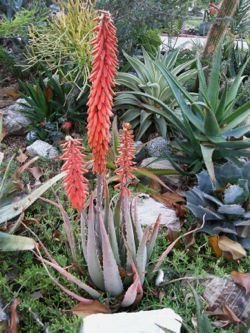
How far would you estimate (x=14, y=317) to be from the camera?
171cm

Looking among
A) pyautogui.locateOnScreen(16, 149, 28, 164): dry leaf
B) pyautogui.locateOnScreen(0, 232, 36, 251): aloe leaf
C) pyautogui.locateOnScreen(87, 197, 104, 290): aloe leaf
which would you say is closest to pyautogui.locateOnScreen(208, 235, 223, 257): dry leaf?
pyautogui.locateOnScreen(87, 197, 104, 290): aloe leaf

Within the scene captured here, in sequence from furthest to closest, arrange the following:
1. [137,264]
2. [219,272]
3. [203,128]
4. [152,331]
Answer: [203,128], [219,272], [137,264], [152,331]

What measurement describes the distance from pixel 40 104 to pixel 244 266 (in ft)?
6.57

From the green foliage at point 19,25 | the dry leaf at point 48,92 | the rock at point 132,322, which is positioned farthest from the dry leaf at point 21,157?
the rock at point 132,322

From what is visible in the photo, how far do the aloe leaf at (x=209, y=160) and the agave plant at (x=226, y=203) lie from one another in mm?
27

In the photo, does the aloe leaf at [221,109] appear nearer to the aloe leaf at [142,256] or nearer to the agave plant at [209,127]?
the agave plant at [209,127]

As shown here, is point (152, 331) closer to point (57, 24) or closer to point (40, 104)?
point (40, 104)

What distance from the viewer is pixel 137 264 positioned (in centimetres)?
172

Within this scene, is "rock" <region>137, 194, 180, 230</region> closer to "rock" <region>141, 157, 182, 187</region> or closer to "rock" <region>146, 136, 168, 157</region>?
"rock" <region>141, 157, 182, 187</region>

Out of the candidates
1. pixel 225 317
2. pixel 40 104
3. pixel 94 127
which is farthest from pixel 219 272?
pixel 40 104

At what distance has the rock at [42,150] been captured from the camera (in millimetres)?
2990

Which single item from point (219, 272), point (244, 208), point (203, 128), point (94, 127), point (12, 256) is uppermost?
point (94, 127)

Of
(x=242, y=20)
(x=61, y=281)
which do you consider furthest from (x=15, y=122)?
(x=242, y=20)

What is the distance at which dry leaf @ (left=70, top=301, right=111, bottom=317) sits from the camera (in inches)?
65.0
